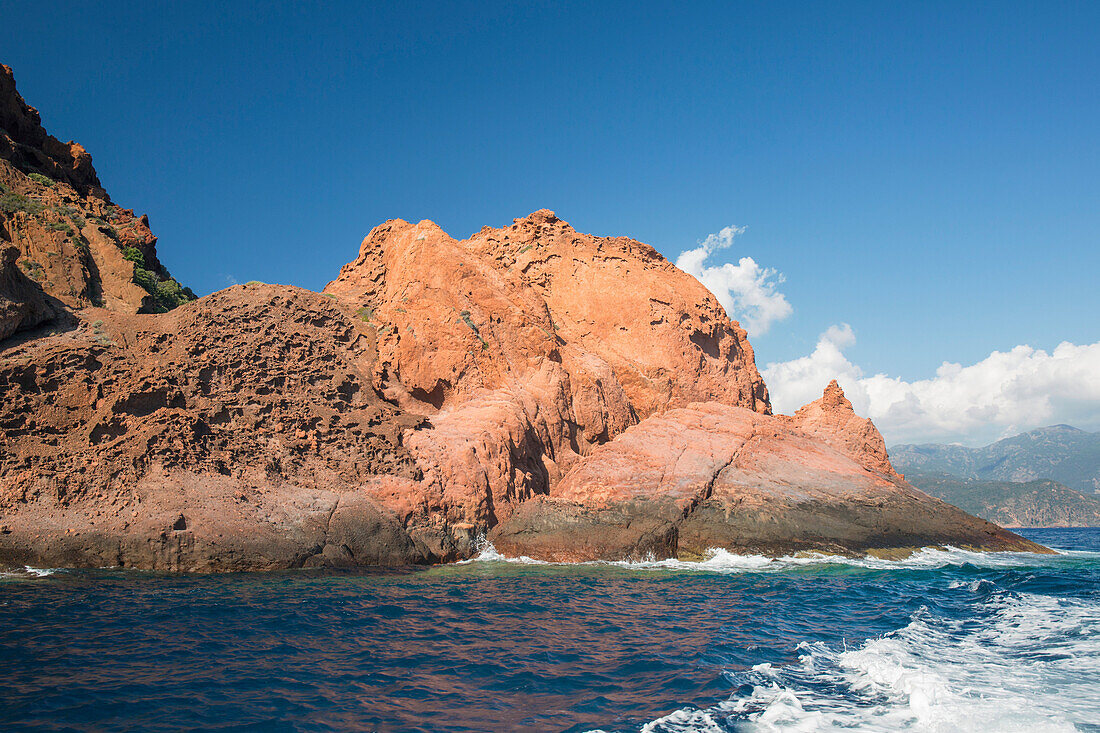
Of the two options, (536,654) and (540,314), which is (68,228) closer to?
(540,314)

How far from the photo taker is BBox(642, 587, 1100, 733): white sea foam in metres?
5.83

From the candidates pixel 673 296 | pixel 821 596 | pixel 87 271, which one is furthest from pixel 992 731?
pixel 87 271

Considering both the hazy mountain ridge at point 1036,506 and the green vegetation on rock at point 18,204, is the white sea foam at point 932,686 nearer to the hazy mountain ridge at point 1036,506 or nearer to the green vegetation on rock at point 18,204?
the green vegetation on rock at point 18,204

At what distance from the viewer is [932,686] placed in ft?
22.4

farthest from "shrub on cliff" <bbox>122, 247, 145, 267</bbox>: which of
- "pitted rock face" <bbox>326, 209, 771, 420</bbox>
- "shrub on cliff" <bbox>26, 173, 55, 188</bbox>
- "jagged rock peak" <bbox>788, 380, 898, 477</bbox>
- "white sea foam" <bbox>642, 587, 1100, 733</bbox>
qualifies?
"jagged rock peak" <bbox>788, 380, 898, 477</bbox>

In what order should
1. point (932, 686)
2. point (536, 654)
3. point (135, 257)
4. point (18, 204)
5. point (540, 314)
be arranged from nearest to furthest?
1. point (932, 686)
2. point (536, 654)
3. point (18, 204)
4. point (135, 257)
5. point (540, 314)

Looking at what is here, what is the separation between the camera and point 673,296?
28141 mm

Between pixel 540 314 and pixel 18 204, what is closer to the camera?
pixel 18 204

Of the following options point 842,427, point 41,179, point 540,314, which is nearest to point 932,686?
point 540,314

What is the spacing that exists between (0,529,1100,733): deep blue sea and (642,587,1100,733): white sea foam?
4 centimetres

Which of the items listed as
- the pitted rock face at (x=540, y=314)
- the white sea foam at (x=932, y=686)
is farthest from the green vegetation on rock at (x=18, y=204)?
the white sea foam at (x=932, y=686)

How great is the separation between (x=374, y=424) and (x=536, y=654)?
12.2 m

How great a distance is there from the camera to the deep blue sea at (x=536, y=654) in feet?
19.3

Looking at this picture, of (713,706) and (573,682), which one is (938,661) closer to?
(713,706)
